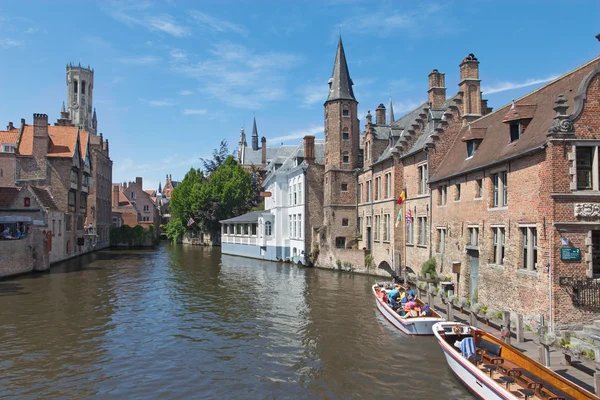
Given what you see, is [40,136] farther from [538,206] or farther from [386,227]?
[538,206]

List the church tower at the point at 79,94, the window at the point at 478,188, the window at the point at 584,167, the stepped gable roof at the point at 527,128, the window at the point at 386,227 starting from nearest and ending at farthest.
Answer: the window at the point at 584,167
the stepped gable roof at the point at 527,128
the window at the point at 478,188
the window at the point at 386,227
the church tower at the point at 79,94

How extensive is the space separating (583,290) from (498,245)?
451 centimetres

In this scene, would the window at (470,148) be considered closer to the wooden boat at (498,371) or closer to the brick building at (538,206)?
the brick building at (538,206)

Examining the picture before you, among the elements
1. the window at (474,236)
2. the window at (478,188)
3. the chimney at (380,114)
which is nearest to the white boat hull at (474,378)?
the window at (474,236)

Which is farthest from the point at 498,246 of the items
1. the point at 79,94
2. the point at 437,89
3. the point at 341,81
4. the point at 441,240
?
the point at 79,94

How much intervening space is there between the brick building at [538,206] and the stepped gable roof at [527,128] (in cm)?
5

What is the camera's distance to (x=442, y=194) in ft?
89.6

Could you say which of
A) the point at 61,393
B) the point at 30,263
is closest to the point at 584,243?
the point at 61,393

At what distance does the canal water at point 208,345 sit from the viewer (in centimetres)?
1402

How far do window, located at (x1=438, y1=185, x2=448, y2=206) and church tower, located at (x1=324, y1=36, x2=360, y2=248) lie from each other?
50.6 ft

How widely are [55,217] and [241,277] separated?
20165 mm

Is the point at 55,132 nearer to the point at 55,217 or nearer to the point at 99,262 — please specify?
the point at 55,217

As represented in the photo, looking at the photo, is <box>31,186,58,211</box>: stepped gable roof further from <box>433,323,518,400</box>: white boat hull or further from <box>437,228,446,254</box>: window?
<box>433,323,518,400</box>: white boat hull

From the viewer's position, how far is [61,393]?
44.4 feet
